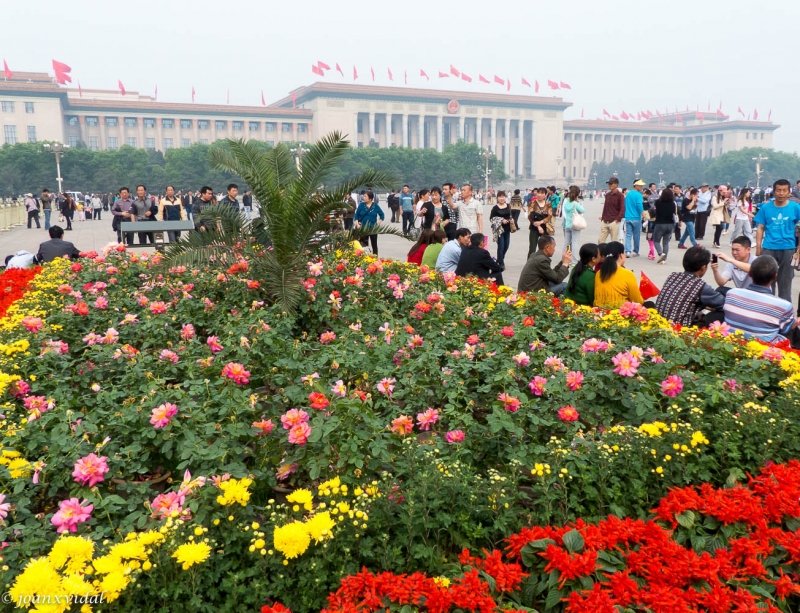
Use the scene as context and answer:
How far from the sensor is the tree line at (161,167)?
4981 centimetres

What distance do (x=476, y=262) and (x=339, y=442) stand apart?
4337 mm

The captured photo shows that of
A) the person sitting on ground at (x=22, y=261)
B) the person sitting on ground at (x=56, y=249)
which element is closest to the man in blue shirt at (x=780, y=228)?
the person sitting on ground at (x=56, y=249)

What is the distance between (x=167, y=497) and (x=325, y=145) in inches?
166

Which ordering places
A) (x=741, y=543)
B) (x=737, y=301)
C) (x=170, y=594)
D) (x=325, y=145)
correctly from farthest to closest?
(x=325, y=145) → (x=737, y=301) → (x=741, y=543) → (x=170, y=594)

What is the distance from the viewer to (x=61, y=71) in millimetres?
64500

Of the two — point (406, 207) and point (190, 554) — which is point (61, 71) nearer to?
point (406, 207)

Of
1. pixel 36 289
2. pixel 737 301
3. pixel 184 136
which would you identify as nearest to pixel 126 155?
pixel 184 136

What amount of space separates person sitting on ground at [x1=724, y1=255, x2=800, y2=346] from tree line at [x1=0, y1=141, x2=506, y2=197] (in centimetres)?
3798

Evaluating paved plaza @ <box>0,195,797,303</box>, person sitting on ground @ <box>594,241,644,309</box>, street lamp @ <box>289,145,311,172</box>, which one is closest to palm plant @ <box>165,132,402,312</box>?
street lamp @ <box>289,145,311,172</box>

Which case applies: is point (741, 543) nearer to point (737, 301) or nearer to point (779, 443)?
point (779, 443)

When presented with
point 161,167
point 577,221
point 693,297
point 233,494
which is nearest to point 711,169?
point 161,167

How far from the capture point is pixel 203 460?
2.54 metres

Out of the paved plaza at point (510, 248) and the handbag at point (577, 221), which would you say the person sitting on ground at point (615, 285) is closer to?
the paved plaza at point (510, 248)

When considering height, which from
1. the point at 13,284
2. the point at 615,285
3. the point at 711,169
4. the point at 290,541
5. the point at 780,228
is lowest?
the point at 290,541
